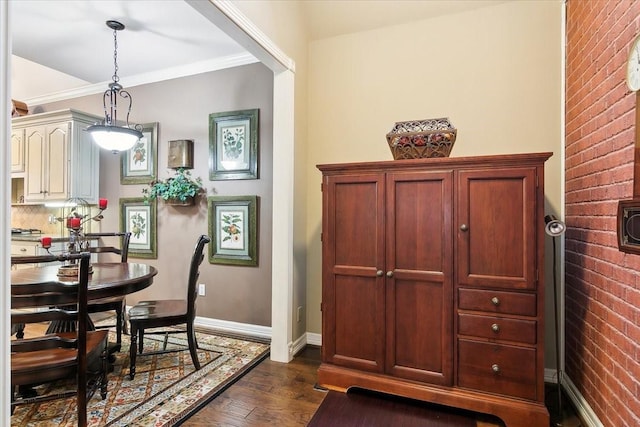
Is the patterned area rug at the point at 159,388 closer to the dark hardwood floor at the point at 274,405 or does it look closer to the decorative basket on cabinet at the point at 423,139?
the dark hardwood floor at the point at 274,405

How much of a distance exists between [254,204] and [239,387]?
5.40ft

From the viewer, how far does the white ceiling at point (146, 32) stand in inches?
105

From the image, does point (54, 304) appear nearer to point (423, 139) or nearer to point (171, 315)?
point (171, 315)

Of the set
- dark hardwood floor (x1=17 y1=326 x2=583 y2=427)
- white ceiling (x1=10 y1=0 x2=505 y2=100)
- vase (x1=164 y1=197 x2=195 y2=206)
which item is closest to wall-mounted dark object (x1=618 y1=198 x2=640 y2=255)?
dark hardwood floor (x1=17 y1=326 x2=583 y2=427)

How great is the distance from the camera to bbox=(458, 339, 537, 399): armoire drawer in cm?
187

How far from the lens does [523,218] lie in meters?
1.88

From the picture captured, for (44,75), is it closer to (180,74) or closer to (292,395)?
(180,74)

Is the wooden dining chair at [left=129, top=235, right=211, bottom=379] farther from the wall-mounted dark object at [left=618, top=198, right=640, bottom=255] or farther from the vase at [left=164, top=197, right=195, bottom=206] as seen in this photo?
the wall-mounted dark object at [left=618, top=198, right=640, bottom=255]

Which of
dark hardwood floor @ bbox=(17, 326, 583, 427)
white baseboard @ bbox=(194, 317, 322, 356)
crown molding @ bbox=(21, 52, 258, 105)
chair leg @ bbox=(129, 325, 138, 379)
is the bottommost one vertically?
dark hardwood floor @ bbox=(17, 326, 583, 427)

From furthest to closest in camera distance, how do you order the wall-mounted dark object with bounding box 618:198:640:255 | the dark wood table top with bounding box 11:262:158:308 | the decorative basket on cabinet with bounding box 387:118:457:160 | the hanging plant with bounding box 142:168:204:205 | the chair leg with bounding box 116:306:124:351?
1. the hanging plant with bounding box 142:168:204:205
2. the chair leg with bounding box 116:306:124:351
3. the decorative basket on cabinet with bounding box 387:118:457:160
4. the dark wood table top with bounding box 11:262:158:308
5. the wall-mounted dark object with bounding box 618:198:640:255

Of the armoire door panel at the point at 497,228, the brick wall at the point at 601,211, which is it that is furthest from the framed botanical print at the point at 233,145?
the brick wall at the point at 601,211

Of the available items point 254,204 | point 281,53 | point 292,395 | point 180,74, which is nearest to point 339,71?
point 281,53

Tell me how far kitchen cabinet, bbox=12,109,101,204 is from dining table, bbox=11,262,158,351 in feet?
5.58

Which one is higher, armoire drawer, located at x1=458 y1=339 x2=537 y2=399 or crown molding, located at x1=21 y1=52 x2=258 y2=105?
crown molding, located at x1=21 y1=52 x2=258 y2=105
